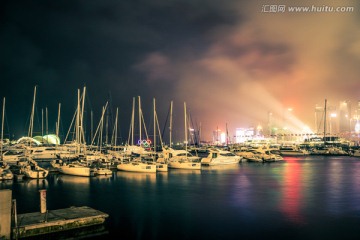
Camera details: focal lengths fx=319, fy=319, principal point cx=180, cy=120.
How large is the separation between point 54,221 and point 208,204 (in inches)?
626

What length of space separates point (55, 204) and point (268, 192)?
24.5 m

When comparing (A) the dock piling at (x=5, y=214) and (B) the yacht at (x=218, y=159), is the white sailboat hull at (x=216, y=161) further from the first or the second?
(A) the dock piling at (x=5, y=214)

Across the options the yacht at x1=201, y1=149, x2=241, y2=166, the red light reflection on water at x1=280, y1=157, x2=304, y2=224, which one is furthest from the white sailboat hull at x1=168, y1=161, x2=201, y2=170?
the red light reflection on water at x1=280, y1=157, x2=304, y2=224

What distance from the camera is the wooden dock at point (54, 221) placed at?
19406mm

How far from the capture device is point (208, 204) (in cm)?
3195

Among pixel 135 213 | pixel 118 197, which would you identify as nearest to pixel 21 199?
pixel 118 197

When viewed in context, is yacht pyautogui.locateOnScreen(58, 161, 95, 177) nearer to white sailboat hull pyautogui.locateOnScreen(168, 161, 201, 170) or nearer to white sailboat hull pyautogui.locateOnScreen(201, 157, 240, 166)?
white sailboat hull pyautogui.locateOnScreen(168, 161, 201, 170)

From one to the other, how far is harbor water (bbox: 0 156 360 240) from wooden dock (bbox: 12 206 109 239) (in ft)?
4.55

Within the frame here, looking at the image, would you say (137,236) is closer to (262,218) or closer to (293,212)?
(262,218)

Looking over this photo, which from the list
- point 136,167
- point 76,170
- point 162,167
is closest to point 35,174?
point 76,170

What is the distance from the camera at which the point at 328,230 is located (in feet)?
76.1

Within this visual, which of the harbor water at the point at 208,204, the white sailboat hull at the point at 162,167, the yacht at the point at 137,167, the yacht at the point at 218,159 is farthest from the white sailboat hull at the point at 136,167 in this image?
the yacht at the point at 218,159

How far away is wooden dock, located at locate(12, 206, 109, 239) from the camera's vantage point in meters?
19.4

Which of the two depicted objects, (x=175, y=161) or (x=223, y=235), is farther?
(x=175, y=161)
